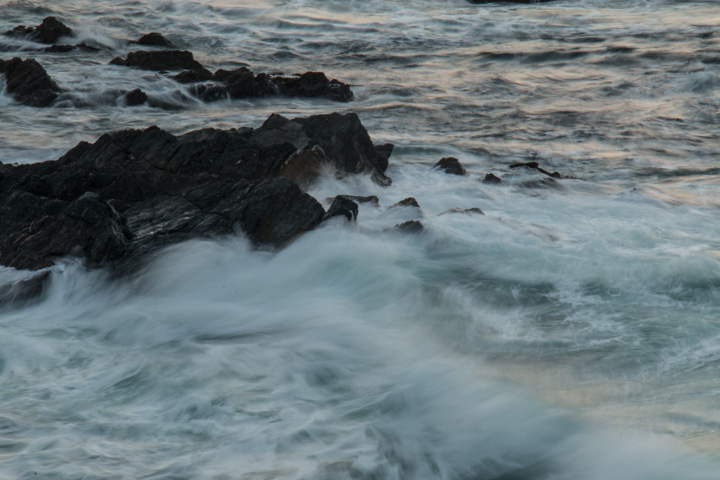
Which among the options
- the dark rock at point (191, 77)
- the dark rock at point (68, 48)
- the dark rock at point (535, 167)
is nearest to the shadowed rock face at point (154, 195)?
the dark rock at point (535, 167)

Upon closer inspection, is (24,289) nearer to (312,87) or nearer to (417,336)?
(417,336)

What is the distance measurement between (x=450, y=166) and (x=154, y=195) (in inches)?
154

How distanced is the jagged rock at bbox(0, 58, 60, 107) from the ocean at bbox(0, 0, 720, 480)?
82 cm

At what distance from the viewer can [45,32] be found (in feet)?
60.3

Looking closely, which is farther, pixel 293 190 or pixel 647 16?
pixel 647 16

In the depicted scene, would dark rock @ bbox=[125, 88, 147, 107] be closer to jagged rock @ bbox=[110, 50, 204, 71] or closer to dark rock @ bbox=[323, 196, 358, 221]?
jagged rock @ bbox=[110, 50, 204, 71]

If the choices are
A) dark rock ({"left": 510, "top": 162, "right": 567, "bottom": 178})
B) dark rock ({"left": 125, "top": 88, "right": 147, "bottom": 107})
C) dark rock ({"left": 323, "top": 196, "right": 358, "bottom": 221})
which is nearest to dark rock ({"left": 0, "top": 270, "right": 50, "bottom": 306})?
dark rock ({"left": 323, "top": 196, "right": 358, "bottom": 221})

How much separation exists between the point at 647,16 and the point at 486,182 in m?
16.7

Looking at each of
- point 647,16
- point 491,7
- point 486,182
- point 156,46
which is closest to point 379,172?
point 486,182

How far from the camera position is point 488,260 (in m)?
6.80

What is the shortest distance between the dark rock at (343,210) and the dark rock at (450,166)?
9.34 feet

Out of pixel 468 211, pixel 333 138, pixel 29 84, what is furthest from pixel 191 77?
pixel 468 211

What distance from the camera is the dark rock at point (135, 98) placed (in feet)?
43.3

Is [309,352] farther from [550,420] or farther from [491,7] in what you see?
[491,7]
